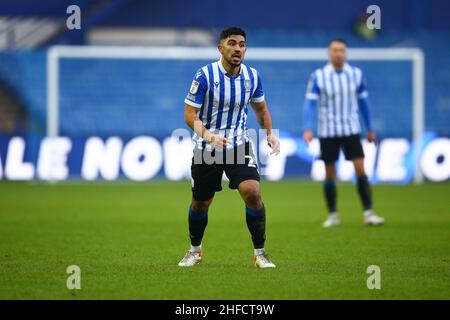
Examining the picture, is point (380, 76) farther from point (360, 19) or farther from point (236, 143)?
point (236, 143)

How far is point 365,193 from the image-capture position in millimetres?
11703

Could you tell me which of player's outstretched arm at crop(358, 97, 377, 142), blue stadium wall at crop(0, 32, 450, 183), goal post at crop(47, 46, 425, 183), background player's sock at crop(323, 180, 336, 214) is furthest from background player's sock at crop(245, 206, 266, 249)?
goal post at crop(47, 46, 425, 183)

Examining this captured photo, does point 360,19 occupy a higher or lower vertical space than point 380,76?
higher

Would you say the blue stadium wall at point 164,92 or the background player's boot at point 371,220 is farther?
the blue stadium wall at point 164,92

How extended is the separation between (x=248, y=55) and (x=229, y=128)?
466 inches

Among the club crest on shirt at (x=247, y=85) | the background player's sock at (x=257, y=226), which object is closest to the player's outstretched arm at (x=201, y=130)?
the club crest on shirt at (x=247, y=85)

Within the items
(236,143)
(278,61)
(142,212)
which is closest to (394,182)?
(278,61)

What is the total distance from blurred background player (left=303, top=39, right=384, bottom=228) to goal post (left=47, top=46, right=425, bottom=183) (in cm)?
753

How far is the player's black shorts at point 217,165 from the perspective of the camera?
7.92 m

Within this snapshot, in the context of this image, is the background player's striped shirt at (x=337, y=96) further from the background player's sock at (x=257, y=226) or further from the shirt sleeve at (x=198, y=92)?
the shirt sleeve at (x=198, y=92)

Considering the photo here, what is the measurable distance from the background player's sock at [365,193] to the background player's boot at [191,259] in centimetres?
395

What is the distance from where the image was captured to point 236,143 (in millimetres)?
7945
